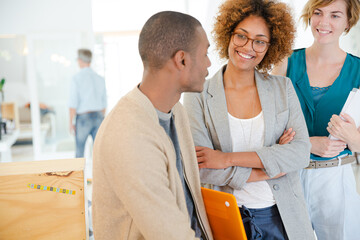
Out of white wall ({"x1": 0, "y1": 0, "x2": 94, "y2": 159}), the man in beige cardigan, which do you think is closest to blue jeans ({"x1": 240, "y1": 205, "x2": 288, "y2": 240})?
the man in beige cardigan

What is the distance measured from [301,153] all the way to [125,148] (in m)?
0.89

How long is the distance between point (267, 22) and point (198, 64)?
0.63 metres

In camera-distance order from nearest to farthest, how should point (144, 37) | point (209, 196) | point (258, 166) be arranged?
point (144, 37) < point (209, 196) < point (258, 166)

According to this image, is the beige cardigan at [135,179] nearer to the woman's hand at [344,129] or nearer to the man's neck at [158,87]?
the man's neck at [158,87]

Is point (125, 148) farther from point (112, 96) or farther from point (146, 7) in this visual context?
point (112, 96)

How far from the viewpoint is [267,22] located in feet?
5.28

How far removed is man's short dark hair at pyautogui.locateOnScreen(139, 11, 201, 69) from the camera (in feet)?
3.59

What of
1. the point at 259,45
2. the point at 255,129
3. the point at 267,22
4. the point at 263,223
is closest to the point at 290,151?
the point at 255,129

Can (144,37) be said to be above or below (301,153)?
above

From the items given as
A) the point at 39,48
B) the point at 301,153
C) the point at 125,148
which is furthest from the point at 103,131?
the point at 39,48

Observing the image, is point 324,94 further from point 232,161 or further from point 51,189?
point 51,189

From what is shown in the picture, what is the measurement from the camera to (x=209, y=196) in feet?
4.29

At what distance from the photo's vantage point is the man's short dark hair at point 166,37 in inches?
43.1

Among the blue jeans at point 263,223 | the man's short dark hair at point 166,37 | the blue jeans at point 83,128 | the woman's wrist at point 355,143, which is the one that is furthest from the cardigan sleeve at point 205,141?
the blue jeans at point 83,128
